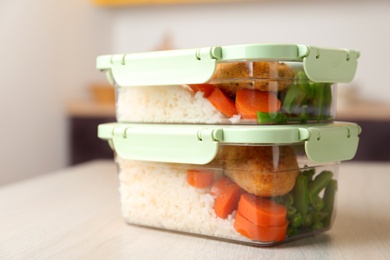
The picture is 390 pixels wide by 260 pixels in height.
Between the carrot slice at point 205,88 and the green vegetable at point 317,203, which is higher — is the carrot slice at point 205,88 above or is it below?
above

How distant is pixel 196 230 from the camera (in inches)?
30.9

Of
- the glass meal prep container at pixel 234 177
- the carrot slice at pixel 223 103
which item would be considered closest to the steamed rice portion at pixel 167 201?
the glass meal prep container at pixel 234 177

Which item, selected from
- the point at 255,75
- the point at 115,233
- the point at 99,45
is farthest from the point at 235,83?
the point at 99,45

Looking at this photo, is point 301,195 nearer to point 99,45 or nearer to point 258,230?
point 258,230

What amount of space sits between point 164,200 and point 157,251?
0.11 meters

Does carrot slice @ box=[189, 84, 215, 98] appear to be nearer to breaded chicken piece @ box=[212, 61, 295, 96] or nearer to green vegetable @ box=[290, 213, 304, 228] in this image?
breaded chicken piece @ box=[212, 61, 295, 96]

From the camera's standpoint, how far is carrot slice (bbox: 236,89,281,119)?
0.73 meters

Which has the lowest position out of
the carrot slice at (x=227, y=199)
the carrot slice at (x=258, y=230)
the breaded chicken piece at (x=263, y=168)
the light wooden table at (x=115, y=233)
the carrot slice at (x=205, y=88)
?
the light wooden table at (x=115, y=233)

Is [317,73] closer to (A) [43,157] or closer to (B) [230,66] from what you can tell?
(B) [230,66]

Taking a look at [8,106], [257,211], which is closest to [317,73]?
[257,211]

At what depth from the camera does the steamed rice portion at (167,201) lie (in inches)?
30.4

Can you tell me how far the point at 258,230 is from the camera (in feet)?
2.40

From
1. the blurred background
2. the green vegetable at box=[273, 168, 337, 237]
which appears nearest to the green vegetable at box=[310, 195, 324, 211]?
the green vegetable at box=[273, 168, 337, 237]

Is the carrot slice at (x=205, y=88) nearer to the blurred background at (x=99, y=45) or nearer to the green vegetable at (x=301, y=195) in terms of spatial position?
the green vegetable at (x=301, y=195)
